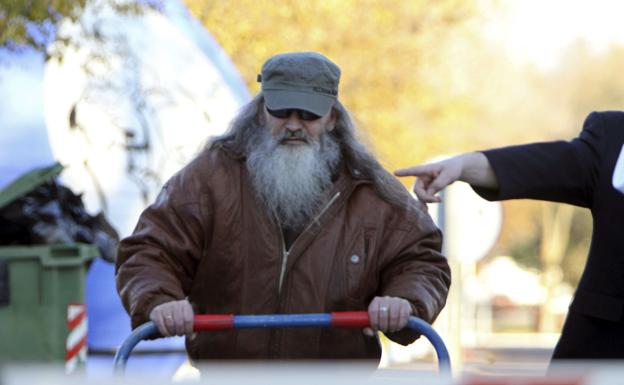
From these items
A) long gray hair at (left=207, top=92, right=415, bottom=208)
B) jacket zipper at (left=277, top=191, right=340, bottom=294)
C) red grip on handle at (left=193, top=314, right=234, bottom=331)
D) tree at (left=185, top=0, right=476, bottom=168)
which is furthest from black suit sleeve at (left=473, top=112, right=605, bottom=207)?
tree at (left=185, top=0, right=476, bottom=168)

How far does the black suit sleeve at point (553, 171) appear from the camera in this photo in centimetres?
474

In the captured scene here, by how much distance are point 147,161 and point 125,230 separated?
0.45 metres

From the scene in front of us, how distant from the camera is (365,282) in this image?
4.84 meters

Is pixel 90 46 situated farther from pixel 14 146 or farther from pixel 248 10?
pixel 248 10

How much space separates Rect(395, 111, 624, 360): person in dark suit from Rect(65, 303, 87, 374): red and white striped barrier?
4788mm

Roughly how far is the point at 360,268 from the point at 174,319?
0.61 meters

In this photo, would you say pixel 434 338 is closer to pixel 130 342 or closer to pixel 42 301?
pixel 130 342

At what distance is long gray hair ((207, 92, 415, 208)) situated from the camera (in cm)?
497

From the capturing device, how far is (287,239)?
4.93 meters

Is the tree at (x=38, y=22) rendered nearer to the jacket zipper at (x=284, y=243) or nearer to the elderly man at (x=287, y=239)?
the elderly man at (x=287, y=239)

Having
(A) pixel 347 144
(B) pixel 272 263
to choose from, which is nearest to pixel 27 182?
(A) pixel 347 144

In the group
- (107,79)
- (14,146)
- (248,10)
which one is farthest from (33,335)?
(248,10)

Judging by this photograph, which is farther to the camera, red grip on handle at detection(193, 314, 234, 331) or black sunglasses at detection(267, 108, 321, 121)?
black sunglasses at detection(267, 108, 321, 121)

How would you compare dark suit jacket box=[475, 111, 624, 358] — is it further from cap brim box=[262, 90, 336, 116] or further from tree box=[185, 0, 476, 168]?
tree box=[185, 0, 476, 168]
